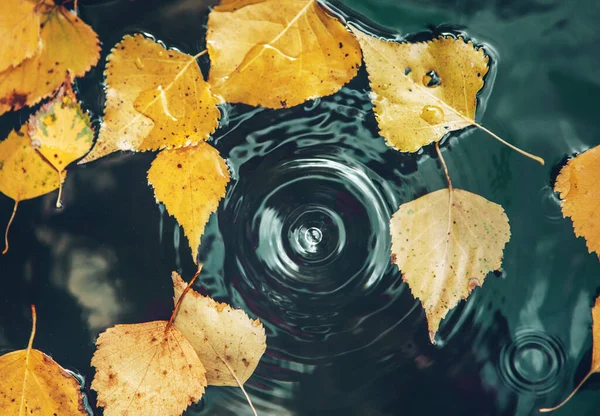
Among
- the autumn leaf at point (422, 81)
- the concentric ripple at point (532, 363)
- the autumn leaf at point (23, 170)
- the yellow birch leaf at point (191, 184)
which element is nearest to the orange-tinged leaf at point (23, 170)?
the autumn leaf at point (23, 170)

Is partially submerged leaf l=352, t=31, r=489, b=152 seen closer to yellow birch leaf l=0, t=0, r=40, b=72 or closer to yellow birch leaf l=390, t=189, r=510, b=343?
yellow birch leaf l=390, t=189, r=510, b=343

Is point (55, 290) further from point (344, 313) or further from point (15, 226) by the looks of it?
point (344, 313)

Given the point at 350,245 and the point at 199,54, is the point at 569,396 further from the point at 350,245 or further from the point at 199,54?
the point at 199,54

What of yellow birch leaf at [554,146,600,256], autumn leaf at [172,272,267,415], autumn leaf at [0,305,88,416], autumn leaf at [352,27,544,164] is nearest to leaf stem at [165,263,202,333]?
autumn leaf at [172,272,267,415]

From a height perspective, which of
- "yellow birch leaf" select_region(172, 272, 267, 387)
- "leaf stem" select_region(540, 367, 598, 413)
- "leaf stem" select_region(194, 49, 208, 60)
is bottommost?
"yellow birch leaf" select_region(172, 272, 267, 387)

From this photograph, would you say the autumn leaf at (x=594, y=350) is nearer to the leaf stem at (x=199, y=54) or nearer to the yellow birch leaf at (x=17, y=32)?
the leaf stem at (x=199, y=54)

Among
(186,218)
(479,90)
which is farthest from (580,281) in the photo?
(186,218)

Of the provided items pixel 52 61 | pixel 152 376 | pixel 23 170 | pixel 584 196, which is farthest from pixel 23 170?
pixel 584 196
